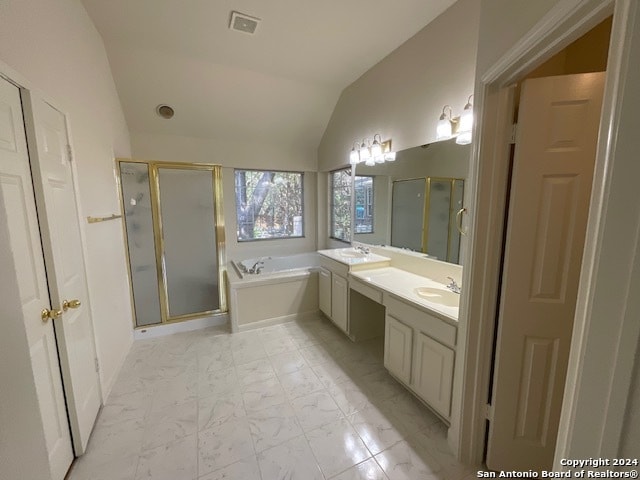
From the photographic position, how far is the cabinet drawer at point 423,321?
59.4 inches

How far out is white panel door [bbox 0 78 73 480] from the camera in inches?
44.3

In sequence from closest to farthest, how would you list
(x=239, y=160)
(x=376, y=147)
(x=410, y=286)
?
(x=410, y=286) → (x=376, y=147) → (x=239, y=160)

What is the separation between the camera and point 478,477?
1.39 meters

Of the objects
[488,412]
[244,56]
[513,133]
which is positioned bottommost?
[488,412]

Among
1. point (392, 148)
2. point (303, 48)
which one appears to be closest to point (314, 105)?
point (303, 48)

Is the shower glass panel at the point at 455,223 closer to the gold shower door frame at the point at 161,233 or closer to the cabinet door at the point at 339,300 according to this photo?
the cabinet door at the point at 339,300

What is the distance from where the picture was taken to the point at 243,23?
2.02 metres

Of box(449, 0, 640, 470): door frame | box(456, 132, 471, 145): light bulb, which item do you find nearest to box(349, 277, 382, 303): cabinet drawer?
box(449, 0, 640, 470): door frame

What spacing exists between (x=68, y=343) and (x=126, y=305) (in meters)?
1.30

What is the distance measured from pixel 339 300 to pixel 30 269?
2253mm

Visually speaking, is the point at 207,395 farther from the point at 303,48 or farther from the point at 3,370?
the point at 303,48

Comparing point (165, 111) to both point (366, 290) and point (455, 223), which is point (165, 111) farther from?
point (455, 223)

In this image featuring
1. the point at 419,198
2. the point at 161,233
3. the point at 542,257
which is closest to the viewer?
the point at 542,257

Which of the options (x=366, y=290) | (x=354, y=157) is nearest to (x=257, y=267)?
(x=366, y=290)
